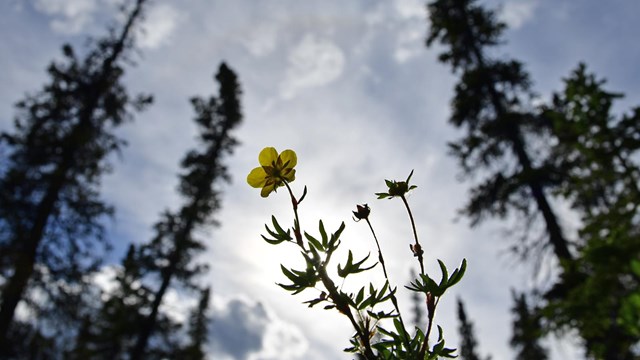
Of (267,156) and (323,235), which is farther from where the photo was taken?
(267,156)

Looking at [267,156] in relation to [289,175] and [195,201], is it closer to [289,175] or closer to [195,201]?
[289,175]

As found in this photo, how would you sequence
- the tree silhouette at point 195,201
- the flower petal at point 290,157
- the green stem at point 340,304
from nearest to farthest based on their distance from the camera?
the green stem at point 340,304 → the flower petal at point 290,157 → the tree silhouette at point 195,201

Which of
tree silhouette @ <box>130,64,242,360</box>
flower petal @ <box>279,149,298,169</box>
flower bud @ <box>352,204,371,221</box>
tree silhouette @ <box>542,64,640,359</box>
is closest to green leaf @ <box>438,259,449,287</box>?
flower bud @ <box>352,204,371,221</box>

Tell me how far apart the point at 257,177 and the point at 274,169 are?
0.15ft

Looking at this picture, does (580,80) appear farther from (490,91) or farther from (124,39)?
(124,39)

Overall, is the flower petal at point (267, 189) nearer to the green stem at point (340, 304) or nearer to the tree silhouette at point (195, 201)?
the green stem at point (340, 304)

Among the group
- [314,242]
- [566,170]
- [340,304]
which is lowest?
[340,304]

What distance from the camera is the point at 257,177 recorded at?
83cm

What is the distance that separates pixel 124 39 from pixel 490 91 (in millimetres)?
10654

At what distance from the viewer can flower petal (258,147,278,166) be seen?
82 cm

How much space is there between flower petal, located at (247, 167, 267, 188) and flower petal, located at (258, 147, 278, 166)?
0.02m

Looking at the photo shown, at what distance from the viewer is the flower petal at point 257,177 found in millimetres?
826

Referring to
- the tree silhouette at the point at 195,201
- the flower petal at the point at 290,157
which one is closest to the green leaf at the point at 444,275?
the flower petal at the point at 290,157

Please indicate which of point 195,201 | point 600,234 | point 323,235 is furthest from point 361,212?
point 195,201
